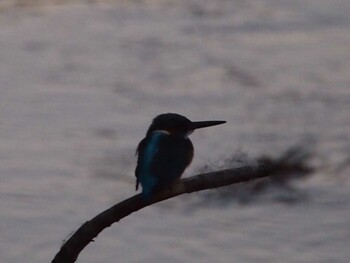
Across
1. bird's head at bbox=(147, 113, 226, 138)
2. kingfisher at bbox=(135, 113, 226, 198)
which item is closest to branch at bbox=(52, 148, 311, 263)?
kingfisher at bbox=(135, 113, 226, 198)

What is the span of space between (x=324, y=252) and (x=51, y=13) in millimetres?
3075

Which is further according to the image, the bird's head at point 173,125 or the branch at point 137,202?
the bird's head at point 173,125

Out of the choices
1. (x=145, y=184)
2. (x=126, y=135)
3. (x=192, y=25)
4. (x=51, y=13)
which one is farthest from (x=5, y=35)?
(x=145, y=184)

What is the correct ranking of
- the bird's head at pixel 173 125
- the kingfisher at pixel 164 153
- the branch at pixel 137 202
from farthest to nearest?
the bird's head at pixel 173 125 < the kingfisher at pixel 164 153 < the branch at pixel 137 202

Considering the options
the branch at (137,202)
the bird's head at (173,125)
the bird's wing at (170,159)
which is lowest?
the branch at (137,202)

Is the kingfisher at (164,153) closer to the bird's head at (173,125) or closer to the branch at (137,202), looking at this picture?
the bird's head at (173,125)

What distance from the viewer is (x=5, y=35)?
891cm

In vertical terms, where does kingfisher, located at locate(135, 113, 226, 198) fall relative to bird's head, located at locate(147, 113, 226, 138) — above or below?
below

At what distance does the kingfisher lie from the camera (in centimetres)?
524

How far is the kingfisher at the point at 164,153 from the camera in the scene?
17.2 ft

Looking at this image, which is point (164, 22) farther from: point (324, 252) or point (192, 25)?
point (324, 252)

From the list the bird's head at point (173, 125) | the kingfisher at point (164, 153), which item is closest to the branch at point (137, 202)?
the kingfisher at point (164, 153)

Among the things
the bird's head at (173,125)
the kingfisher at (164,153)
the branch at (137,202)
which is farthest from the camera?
the bird's head at (173,125)

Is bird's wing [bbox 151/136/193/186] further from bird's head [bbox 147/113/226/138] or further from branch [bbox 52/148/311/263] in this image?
branch [bbox 52/148/311/263]
